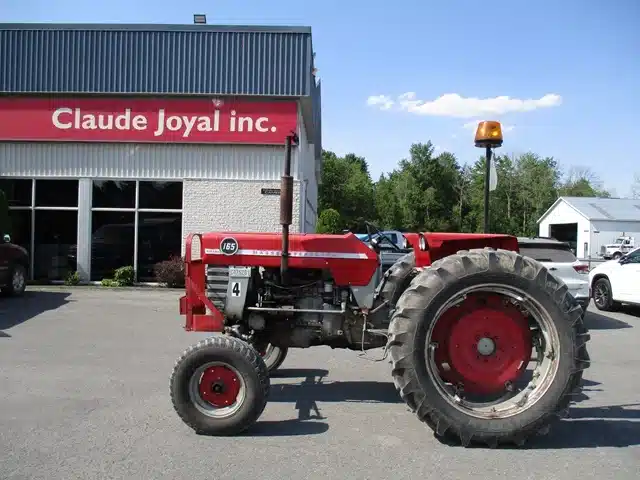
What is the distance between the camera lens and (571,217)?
178ft

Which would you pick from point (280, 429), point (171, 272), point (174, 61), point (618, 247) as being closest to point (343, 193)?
point (618, 247)

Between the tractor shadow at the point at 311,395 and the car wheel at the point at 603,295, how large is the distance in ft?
30.8

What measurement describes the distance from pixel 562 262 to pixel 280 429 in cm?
761

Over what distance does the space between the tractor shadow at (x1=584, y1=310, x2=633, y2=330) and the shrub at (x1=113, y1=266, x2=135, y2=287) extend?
11410 millimetres

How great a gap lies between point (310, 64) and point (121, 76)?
16.9 ft

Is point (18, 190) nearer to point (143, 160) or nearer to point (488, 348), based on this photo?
point (143, 160)

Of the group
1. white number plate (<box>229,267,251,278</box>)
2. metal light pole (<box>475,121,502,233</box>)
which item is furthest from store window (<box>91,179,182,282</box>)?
metal light pole (<box>475,121,502,233</box>)

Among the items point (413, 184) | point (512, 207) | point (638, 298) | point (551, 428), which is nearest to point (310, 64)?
point (638, 298)

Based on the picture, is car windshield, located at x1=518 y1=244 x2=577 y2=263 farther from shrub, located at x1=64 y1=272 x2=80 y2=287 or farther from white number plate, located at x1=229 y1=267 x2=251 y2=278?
shrub, located at x1=64 y1=272 x2=80 y2=287

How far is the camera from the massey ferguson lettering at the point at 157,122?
55.5ft

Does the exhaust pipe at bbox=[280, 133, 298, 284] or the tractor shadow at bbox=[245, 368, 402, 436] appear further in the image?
the tractor shadow at bbox=[245, 368, 402, 436]

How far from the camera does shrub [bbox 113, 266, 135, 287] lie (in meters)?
16.7

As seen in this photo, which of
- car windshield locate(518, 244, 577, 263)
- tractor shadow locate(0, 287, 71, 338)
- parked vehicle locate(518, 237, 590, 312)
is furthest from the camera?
car windshield locate(518, 244, 577, 263)

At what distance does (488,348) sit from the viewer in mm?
5168
